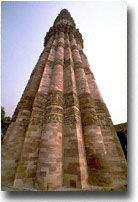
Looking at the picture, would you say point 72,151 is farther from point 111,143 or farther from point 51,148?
point 111,143

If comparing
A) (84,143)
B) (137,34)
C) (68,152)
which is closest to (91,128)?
(84,143)

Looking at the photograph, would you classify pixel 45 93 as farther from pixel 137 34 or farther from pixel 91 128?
pixel 137 34

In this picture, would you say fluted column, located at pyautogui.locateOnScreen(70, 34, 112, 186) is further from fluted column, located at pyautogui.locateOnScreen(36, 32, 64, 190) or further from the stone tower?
fluted column, located at pyautogui.locateOnScreen(36, 32, 64, 190)

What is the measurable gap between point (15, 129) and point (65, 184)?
2.47m

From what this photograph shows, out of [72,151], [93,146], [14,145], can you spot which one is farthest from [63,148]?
[14,145]

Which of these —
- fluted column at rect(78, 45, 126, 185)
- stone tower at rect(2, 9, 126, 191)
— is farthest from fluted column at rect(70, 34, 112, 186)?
fluted column at rect(78, 45, 126, 185)

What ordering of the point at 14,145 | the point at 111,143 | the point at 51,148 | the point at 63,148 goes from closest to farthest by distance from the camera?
the point at 51,148, the point at 63,148, the point at 14,145, the point at 111,143

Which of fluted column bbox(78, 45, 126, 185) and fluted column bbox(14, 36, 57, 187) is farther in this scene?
fluted column bbox(78, 45, 126, 185)

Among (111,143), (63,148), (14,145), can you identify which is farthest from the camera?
(111,143)

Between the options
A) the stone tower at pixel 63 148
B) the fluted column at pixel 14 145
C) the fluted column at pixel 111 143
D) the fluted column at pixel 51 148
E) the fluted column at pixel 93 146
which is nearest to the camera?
the fluted column at pixel 51 148

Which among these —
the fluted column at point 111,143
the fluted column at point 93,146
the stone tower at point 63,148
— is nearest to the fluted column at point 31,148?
the stone tower at point 63,148

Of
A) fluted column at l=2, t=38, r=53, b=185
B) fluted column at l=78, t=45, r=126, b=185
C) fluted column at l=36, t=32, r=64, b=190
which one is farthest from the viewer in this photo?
fluted column at l=78, t=45, r=126, b=185

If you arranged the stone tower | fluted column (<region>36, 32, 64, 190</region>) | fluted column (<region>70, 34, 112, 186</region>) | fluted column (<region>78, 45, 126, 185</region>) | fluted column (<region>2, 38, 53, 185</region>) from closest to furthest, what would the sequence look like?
fluted column (<region>36, 32, 64, 190</region>), the stone tower, fluted column (<region>70, 34, 112, 186</region>), fluted column (<region>2, 38, 53, 185</region>), fluted column (<region>78, 45, 126, 185</region>)

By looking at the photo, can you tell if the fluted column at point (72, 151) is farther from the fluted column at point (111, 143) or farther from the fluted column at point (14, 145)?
the fluted column at point (14, 145)
